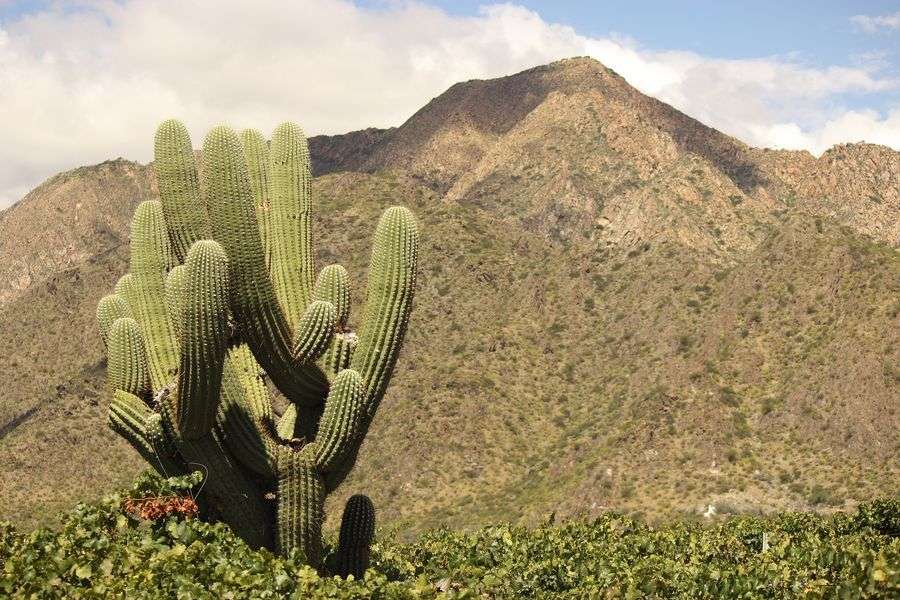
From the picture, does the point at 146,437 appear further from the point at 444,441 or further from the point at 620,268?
the point at 620,268

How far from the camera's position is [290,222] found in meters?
13.4

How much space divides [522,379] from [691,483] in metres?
12.1

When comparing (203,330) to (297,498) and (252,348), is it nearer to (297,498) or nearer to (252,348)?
(252,348)

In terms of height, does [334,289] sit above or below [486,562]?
above

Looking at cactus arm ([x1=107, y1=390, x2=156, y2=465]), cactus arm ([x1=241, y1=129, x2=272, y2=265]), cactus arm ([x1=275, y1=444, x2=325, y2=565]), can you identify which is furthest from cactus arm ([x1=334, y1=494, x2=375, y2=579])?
cactus arm ([x1=241, y1=129, x2=272, y2=265])

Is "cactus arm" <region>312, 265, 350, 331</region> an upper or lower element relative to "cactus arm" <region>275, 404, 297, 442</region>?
upper

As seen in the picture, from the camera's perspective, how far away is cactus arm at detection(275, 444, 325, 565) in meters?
12.4

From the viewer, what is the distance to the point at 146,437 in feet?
39.8

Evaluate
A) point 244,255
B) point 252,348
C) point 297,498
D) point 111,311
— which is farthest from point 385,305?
point 111,311

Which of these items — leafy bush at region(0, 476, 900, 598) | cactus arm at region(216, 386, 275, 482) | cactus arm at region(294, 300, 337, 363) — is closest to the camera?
leafy bush at region(0, 476, 900, 598)

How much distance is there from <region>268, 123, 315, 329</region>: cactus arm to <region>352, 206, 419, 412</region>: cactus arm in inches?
35.7

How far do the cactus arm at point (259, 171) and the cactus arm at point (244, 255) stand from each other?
1.14m

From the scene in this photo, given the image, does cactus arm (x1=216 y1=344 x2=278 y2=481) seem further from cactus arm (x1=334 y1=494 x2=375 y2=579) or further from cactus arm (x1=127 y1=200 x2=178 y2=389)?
cactus arm (x1=334 y1=494 x2=375 y2=579)

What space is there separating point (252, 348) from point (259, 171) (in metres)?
2.65
